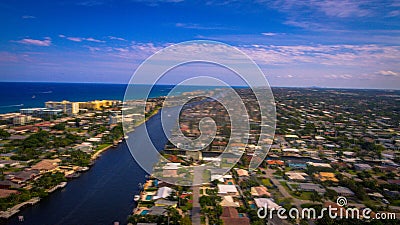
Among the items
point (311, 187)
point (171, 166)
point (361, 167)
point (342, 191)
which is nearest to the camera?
point (342, 191)

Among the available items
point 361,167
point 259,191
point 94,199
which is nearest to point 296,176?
point 259,191

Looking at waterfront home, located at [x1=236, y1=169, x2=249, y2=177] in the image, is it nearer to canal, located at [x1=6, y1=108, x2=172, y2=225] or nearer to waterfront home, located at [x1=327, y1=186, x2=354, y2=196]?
waterfront home, located at [x1=327, y1=186, x2=354, y2=196]

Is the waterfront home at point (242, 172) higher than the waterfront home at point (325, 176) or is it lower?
higher

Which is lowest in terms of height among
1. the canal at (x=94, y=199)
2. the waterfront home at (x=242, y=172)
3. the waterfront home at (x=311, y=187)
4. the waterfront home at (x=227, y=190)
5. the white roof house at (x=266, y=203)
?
the canal at (x=94, y=199)

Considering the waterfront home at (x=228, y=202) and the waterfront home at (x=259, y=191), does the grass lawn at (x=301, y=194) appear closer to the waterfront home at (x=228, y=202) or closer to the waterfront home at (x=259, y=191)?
the waterfront home at (x=259, y=191)

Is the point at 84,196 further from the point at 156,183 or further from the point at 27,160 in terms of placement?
the point at 27,160

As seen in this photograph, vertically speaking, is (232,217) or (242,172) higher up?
(242,172)

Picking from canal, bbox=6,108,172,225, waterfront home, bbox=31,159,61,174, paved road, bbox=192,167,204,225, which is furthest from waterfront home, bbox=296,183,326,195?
waterfront home, bbox=31,159,61,174

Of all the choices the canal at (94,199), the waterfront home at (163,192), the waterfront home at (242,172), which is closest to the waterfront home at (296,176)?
the waterfront home at (242,172)

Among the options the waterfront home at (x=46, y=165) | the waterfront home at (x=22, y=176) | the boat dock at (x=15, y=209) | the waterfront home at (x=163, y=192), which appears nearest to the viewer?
the boat dock at (x=15, y=209)

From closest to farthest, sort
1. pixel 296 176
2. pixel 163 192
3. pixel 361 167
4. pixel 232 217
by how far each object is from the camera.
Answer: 1. pixel 232 217
2. pixel 163 192
3. pixel 296 176
4. pixel 361 167

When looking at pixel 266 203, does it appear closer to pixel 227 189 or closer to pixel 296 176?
pixel 227 189
